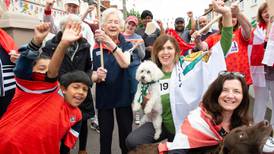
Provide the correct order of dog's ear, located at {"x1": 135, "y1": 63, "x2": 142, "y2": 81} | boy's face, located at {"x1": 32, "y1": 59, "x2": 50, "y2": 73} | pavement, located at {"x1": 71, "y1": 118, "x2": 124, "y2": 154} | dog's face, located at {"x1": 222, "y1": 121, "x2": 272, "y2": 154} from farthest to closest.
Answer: pavement, located at {"x1": 71, "y1": 118, "x2": 124, "y2": 154} → dog's ear, located at {"x1": 135, "y1": 63, "x2": 142, "y2": 81} → boy's face, located at {"x1": 32, "y1": 59, "x2": 50, "y2": 73} → dog's face, located at {"x1": 222, "y1": 121, "x2": 272, "y2": 154}

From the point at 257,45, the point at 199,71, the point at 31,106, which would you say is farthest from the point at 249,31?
the point at 31,106

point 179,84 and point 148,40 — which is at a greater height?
point 148,40

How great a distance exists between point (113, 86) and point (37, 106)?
1056 mm

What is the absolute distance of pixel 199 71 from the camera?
8.45 feet

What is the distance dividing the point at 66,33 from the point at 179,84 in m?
1.01

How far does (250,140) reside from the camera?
1.65m

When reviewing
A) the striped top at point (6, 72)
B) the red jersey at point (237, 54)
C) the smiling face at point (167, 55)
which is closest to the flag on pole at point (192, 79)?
the smiling face at point (167, 55)

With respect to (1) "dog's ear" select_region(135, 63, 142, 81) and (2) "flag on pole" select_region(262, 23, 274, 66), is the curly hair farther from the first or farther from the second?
(2) "flag on pole" select_region(262, 23, 274, 66)

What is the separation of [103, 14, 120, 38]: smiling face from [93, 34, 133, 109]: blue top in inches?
5.7

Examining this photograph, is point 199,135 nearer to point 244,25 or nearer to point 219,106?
point 219,106

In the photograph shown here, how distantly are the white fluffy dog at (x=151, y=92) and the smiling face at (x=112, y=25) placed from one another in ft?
1.40

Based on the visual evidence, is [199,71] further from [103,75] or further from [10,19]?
[10,19]

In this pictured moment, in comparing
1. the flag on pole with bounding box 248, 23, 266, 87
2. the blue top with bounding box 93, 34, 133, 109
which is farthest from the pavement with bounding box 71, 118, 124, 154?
the flag on pole with bounding box 248, 23, 266, 87

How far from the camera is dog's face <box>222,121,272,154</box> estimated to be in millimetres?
1636
